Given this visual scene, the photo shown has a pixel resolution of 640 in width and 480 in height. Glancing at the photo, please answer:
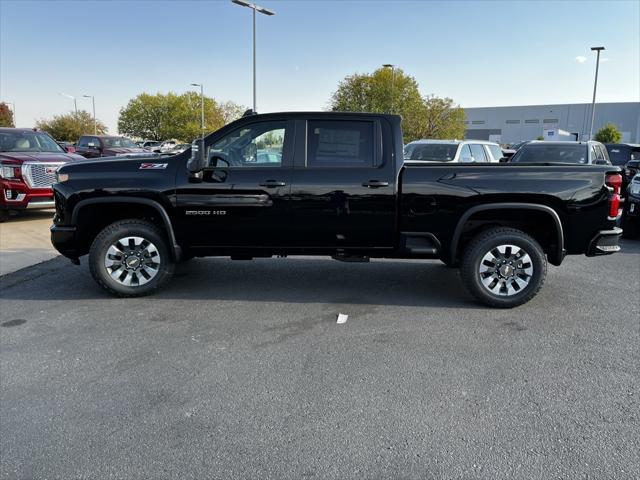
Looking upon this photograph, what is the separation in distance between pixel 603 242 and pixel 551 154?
22.5 ft

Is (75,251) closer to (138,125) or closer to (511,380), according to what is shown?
(511,380)

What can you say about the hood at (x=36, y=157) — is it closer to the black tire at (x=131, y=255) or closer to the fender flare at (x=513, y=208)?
the black tire at (x=131, y=255)

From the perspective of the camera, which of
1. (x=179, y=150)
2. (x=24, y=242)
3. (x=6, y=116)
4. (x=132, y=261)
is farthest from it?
(x=6, y=116)

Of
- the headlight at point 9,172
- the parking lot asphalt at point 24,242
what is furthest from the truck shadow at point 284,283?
the headlight at point 9,172

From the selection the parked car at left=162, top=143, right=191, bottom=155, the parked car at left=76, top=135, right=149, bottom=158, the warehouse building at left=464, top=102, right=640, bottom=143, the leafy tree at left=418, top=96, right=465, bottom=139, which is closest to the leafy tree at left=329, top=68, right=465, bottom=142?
the leafy tree at left=418, top=96, right=465, bottom=139

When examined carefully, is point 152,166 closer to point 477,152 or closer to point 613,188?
point 613,188

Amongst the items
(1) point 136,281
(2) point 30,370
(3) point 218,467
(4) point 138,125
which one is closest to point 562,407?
(3) point 218,467

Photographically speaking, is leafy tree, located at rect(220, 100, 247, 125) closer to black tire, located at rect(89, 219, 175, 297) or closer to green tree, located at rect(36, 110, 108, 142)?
green tree, located at rect(36, 110, 108, 142)

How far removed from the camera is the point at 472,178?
16.1 feet

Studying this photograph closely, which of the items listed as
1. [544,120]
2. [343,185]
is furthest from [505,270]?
[544,120]

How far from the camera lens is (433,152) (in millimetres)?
12203

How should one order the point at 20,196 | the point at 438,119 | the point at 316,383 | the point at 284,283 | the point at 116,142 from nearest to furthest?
1. the point at 316,383
2. the point at 284,283
3. the point at 20,196
4. the point at 116,142
5. the point at 438,119

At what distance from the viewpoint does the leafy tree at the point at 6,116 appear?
207ft

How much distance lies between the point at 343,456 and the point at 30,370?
2519 mm
